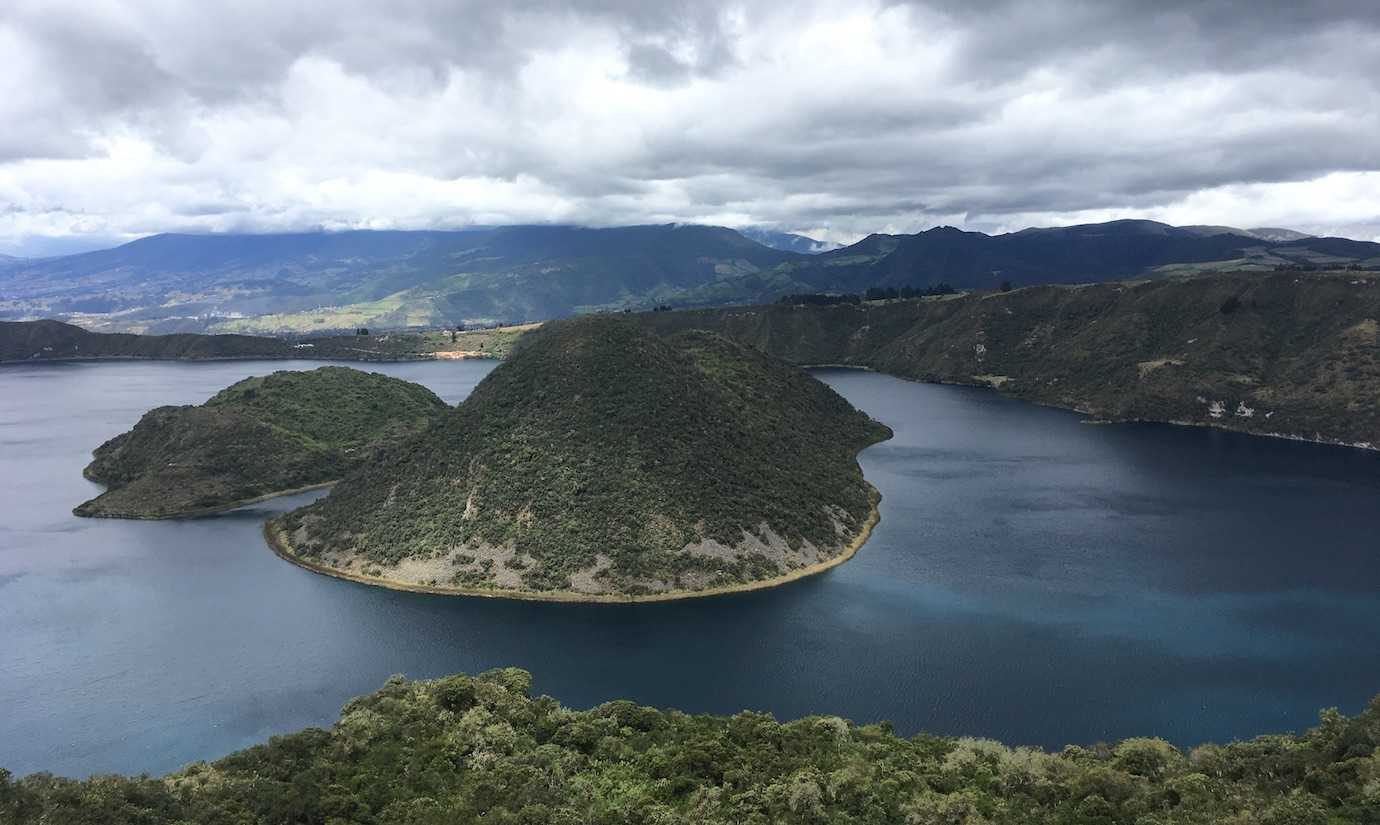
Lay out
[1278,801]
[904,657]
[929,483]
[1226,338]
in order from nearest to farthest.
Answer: [1278,801]
[904,657]
[929,483]
[1226,338]

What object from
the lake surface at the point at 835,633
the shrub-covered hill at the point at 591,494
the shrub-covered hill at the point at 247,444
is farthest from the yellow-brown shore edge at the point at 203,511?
the shrub-covered hill at the point at 591,494

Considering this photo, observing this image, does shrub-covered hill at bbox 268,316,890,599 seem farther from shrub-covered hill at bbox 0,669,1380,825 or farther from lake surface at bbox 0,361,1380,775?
shrub-covered hill at bbox 0,669,1380,825

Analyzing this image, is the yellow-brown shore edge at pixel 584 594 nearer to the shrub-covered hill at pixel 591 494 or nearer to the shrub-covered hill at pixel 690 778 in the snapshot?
the shrub-covered hill at pixel 591 494

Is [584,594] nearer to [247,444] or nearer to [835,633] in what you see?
[835,633]

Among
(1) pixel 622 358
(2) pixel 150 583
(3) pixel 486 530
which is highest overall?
(1) pixel 622 358

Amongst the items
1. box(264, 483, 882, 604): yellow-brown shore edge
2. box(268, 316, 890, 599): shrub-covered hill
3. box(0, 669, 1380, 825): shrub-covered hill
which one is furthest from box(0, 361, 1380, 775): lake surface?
box(0, 669, 1380, 825): shrub-covered hill

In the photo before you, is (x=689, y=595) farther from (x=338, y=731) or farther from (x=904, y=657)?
(x=338, y=731)

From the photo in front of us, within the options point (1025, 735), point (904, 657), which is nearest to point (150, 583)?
point (904, 657)
